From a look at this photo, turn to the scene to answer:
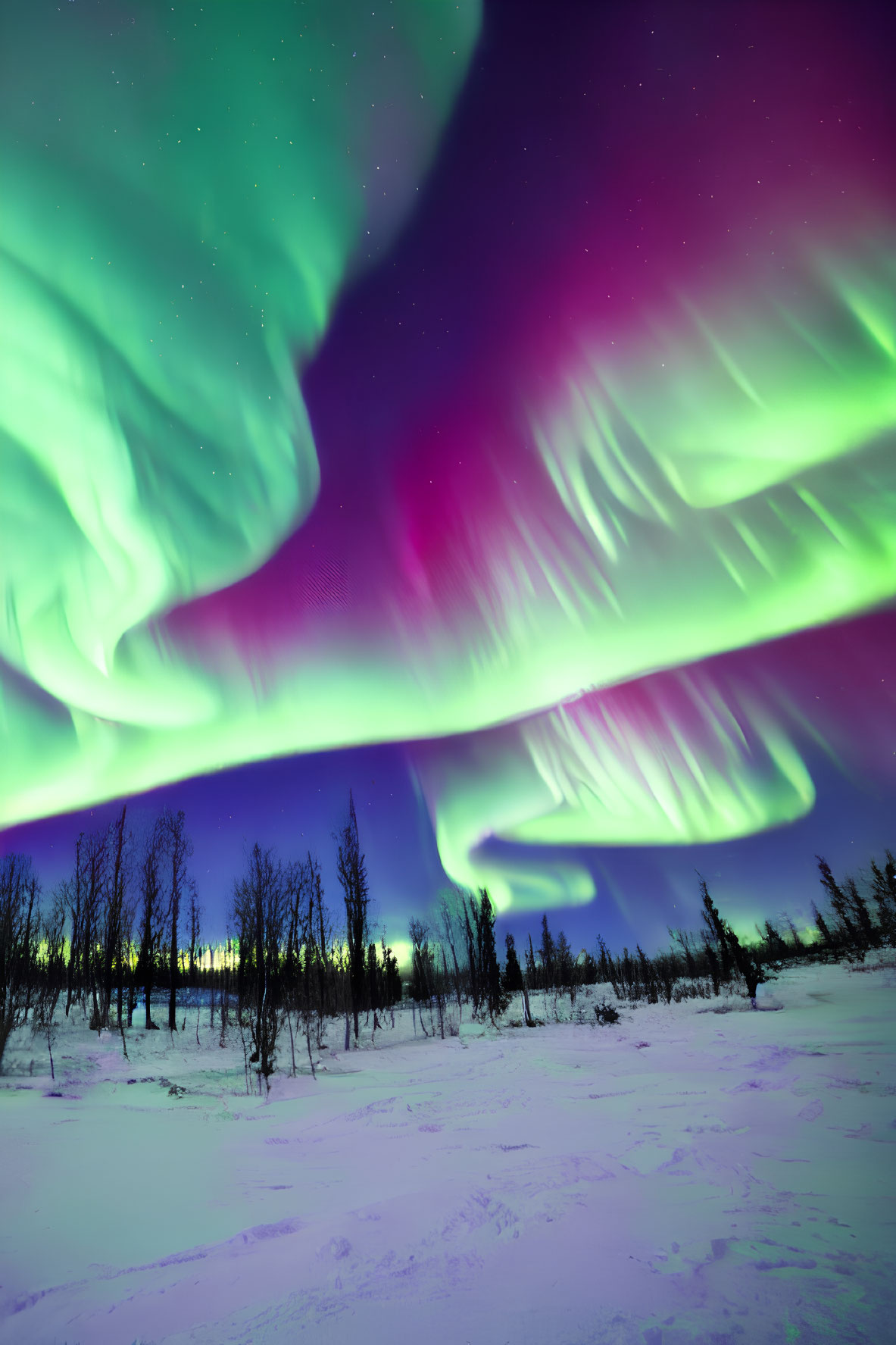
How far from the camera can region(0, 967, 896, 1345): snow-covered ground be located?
3.21 metres

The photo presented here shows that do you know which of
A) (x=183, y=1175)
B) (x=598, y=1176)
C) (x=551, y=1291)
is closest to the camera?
(x=551, y=1291)

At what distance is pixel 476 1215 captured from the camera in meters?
4.79

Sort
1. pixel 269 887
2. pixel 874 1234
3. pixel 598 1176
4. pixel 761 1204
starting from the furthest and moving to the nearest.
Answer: pixel 269 887, pixel 598 1176, pixel 761 1204, pixel 874 1234

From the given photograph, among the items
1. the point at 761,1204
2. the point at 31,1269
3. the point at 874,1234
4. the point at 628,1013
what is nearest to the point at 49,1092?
the point at 31,1269

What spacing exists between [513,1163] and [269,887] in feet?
84.4

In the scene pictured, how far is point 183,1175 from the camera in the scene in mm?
6676

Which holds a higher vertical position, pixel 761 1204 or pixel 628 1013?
pixel 761 1204

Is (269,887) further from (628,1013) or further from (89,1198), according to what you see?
(89,1198)

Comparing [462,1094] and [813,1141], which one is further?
[462,1094]

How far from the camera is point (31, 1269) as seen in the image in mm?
4160

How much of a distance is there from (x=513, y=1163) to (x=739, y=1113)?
372 centimetres

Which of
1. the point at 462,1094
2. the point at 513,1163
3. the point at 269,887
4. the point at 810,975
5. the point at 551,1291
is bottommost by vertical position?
the point at 810,975

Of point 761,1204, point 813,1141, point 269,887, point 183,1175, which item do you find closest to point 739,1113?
point 813,1141

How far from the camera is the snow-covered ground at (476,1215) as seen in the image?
3213 millimetres
